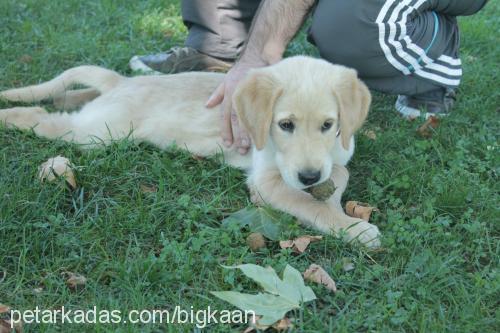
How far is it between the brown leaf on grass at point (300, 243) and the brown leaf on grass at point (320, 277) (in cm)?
18

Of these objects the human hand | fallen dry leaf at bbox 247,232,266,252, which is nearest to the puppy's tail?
the human hand

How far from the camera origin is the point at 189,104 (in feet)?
12.1

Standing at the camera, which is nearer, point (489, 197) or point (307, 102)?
point (307, 102)

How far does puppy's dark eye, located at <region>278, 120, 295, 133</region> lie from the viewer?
2.89 meters

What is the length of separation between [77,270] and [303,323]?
998mm

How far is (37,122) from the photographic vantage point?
3.68 meters

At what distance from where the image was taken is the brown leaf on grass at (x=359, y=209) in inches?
119

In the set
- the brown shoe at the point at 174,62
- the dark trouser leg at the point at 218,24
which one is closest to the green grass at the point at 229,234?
the brown shoe at the point at 174,62

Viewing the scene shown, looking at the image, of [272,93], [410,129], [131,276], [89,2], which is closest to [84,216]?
[131,276]

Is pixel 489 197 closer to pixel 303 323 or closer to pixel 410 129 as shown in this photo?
pixel 410 129

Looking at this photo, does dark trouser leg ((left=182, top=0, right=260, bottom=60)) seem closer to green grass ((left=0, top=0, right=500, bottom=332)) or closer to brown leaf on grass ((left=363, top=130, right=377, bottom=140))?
green grass ((left=0, top=0, right=500, bottom=332))

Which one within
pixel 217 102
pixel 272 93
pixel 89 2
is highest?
pixel 272 93

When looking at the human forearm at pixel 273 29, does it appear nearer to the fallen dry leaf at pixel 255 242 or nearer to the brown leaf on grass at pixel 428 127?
the brown leaf on grass at pixel 428 127

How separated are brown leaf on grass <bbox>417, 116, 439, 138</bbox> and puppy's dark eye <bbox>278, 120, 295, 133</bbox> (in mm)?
1298
